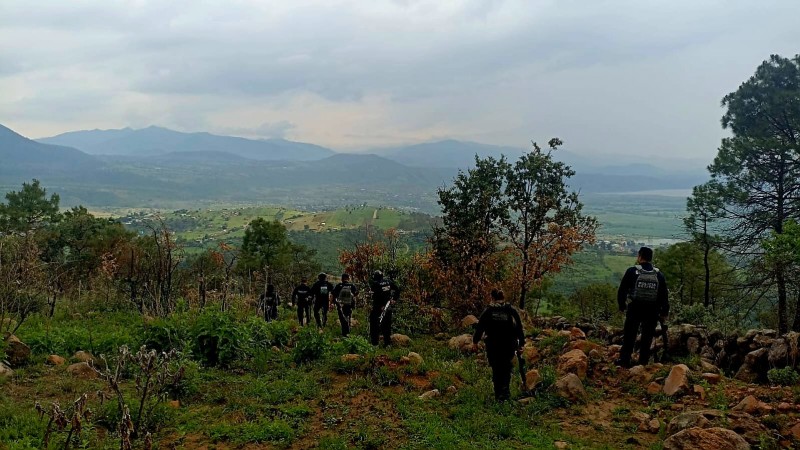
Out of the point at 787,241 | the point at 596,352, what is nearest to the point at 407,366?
the point at 596,352

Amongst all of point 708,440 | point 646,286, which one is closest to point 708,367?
point 646,286

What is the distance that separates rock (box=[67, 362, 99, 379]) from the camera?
8.21 metres

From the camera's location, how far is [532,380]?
313 inches

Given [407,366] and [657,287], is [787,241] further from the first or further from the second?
[407,366]

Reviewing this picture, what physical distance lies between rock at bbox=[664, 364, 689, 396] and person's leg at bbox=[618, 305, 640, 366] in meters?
0.95

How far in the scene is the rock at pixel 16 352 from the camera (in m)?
8.45

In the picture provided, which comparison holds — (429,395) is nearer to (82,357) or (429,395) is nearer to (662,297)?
(662,297)

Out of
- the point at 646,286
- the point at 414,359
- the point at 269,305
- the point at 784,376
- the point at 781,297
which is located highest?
the point at 646,286

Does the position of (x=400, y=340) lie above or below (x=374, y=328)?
below

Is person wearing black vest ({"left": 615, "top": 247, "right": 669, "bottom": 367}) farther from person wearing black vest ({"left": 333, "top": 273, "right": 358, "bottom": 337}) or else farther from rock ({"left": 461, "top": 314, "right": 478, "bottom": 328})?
person wearing black vest ({"left": 333, "top": 273, "right": 358, "bottom": 337})

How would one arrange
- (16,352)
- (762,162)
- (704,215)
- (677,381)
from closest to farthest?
(677,381) → (16,352) → (762,162) → (704,215)

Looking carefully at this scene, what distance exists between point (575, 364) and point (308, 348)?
17.0 feet

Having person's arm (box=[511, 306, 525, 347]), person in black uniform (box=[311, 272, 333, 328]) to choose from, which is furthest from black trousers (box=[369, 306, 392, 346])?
person's arm (box=[511, 306, 525, 347])

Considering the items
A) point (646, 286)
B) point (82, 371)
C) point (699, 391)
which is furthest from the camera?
point (82, 371)
